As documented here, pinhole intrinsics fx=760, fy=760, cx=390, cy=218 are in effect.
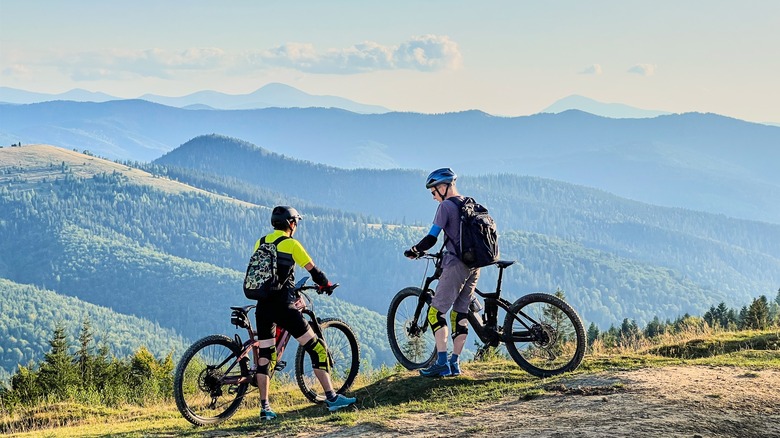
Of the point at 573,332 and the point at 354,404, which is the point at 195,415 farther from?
the point at 573,332

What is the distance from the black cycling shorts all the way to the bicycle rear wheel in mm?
2496

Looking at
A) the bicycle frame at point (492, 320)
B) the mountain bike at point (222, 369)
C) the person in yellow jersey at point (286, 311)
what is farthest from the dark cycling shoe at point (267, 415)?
the bicycle frame at point (492, 320)

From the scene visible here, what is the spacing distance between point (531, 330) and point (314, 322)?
3139 millimetres

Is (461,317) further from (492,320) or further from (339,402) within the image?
(339,402)

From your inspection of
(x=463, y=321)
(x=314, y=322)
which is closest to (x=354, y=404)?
(x=314, y=322)

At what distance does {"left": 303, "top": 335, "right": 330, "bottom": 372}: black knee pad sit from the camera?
10.4 metres

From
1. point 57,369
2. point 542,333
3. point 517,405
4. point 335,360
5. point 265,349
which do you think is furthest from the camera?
point 57,369

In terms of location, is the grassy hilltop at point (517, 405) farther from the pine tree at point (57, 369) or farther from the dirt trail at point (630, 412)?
the pine tree at point (57, 369)

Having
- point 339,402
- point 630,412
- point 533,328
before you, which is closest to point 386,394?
point 339,402

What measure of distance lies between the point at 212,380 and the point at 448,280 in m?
3.57

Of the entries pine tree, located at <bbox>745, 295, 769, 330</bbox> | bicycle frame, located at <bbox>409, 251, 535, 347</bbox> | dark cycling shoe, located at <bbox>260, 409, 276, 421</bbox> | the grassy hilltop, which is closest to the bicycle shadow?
the grassy hilltop

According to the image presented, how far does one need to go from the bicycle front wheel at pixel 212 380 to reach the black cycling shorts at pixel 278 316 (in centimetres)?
58

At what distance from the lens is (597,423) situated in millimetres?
7734

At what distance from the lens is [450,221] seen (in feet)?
35.1
